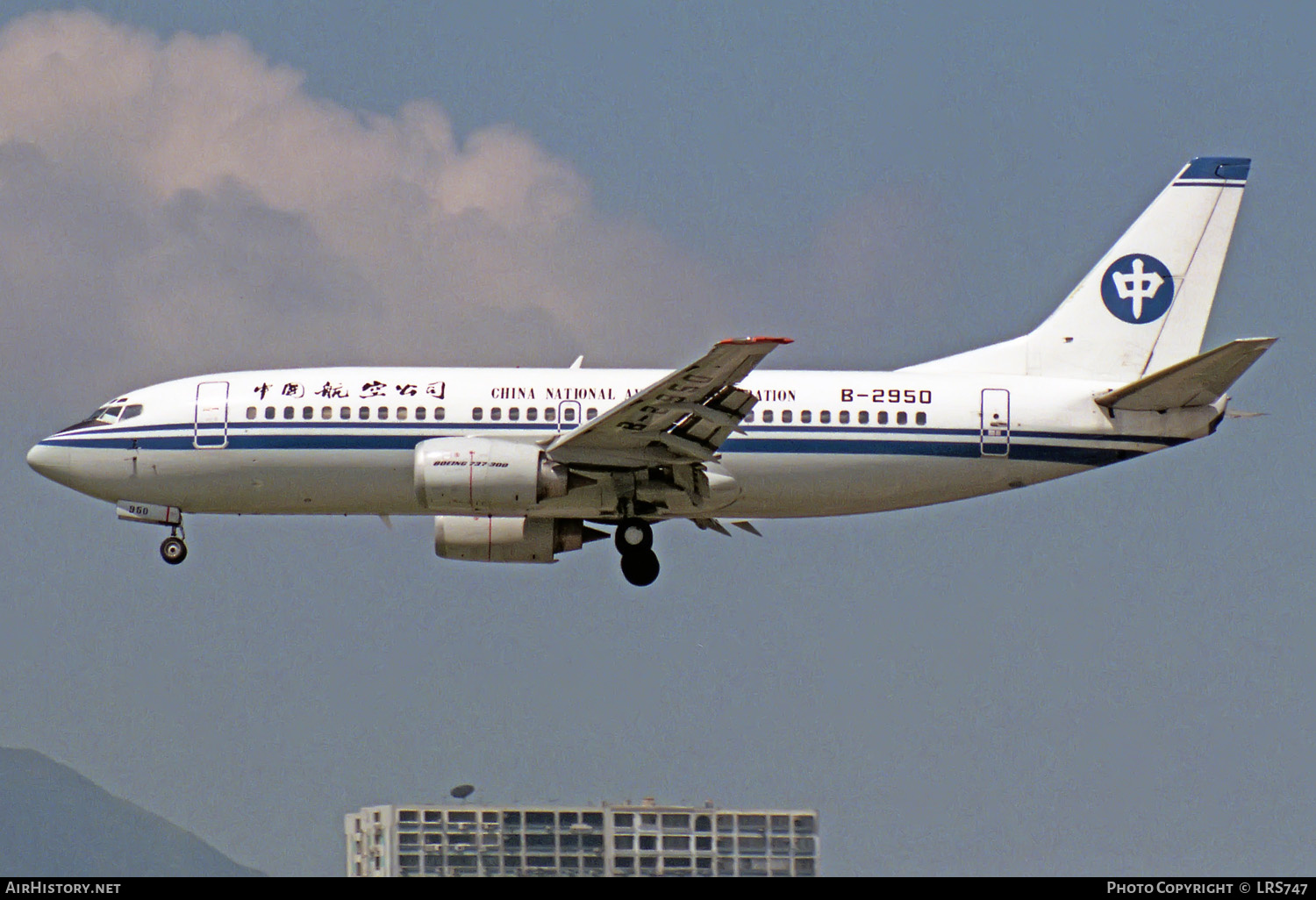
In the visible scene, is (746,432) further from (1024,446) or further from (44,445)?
(44,445)

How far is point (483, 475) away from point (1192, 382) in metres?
14.6

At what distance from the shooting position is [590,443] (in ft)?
122

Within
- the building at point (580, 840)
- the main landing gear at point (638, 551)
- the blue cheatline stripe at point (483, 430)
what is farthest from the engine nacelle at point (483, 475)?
the building at point (580, 840)

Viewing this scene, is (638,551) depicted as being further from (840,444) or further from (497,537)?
(840,444)

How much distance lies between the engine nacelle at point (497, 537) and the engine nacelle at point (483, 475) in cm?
337

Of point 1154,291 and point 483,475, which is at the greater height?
point 1154,291

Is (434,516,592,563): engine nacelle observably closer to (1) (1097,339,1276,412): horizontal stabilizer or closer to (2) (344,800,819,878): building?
(1) (1097,339,1276,412): horizontal stabilizer

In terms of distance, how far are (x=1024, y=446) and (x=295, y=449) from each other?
50.8 feet

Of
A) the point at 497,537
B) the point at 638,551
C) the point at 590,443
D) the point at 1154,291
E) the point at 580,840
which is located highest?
the point at 1154,291

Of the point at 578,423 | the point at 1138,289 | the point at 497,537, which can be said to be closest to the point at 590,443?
the point at 578,423

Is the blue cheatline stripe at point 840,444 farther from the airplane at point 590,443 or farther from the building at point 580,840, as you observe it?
the building at point 580,840

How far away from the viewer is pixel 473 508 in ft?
123

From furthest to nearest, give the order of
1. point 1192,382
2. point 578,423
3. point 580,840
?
point 580,840, point 578,423, point 1192,382
